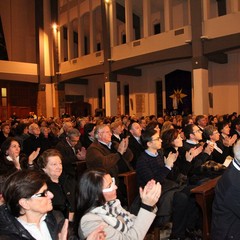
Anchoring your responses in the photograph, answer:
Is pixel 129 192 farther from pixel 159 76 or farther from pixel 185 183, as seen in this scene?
pixel 159 76

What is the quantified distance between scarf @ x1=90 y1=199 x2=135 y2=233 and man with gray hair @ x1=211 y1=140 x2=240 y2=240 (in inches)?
28.0

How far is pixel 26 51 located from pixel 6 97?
342 centimetres

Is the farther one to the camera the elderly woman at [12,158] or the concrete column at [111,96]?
the concrete column at [111,96]

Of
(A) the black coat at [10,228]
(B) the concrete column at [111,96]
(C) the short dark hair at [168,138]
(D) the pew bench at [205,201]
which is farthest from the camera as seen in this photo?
(B) the concrete column at [111,96]

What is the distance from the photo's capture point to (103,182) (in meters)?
2.63

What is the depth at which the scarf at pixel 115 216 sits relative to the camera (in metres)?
2.54

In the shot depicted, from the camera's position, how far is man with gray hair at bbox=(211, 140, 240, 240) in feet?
8.78

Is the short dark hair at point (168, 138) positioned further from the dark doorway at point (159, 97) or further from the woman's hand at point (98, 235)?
the dark doorway at point (159, 97)

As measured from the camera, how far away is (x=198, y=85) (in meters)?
13.8

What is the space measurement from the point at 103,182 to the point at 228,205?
1002 millimetres

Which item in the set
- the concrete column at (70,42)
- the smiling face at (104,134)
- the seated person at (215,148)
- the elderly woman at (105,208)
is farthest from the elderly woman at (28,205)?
the concrete column at (70,42)

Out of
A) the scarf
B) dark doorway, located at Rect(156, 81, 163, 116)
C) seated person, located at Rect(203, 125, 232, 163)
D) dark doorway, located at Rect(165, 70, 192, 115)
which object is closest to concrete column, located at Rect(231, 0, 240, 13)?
dark doorway, located at Rect(165, 70, 192, 115)

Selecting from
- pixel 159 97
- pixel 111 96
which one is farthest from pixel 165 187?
pixel 159 97

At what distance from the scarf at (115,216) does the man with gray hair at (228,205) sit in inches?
28.0
